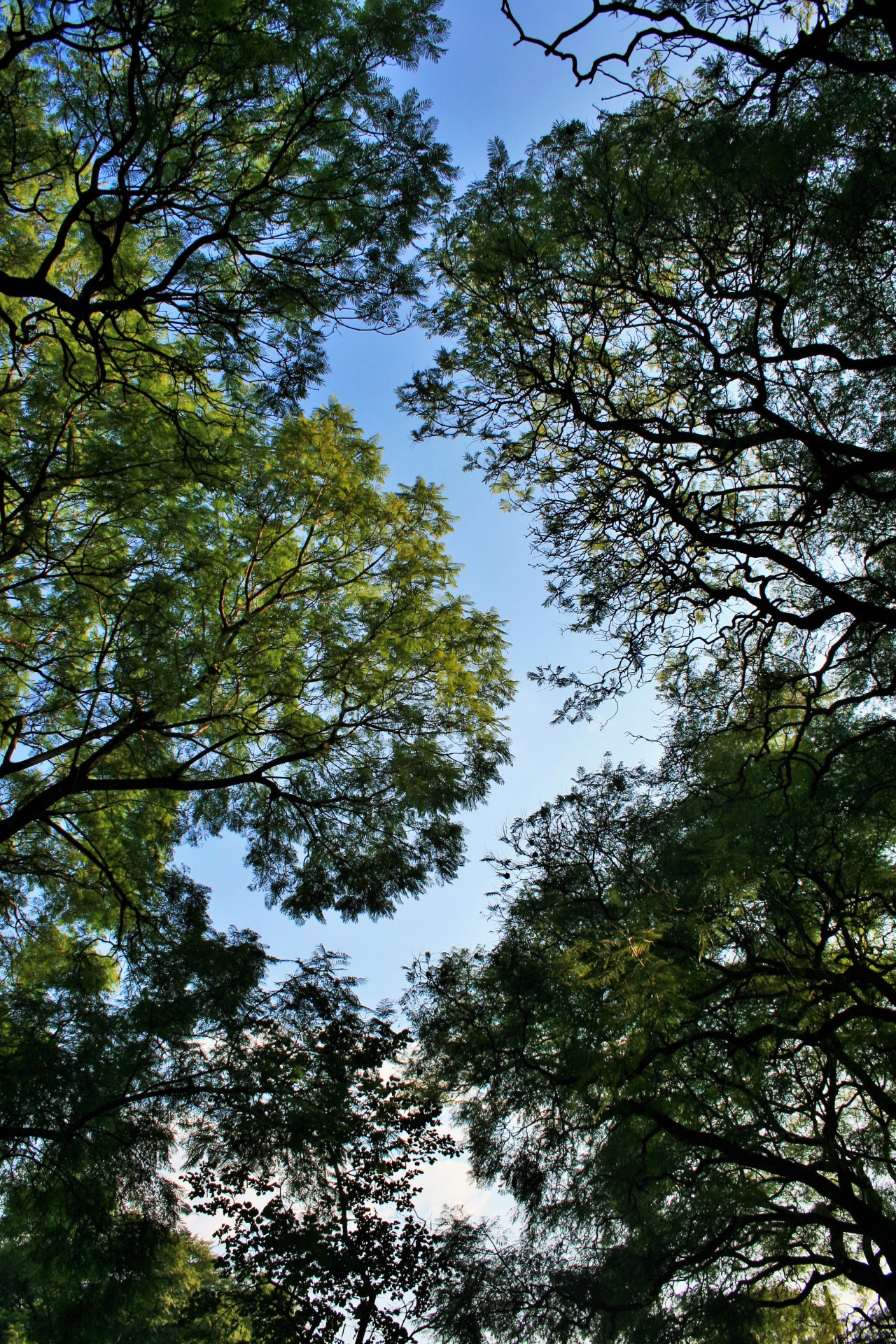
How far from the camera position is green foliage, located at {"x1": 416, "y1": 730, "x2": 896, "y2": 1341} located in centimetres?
579

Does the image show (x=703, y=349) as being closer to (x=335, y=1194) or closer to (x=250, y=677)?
(x=250, y=677)

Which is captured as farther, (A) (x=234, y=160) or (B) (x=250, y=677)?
(B) (x=250, y=677)

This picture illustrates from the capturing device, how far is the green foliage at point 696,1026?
19.0 ft

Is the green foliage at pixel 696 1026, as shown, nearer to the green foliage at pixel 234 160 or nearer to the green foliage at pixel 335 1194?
the green foliage at pixel 335 1194

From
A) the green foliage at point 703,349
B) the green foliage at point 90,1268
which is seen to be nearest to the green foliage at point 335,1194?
the green foliage at point 90,1268

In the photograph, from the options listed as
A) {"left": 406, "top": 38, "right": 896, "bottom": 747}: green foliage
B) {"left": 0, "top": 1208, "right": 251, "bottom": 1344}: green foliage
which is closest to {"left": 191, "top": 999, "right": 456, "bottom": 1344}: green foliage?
{"left": 0, "top": 1208, "right": 251, "bottom": 1344}: green foliage

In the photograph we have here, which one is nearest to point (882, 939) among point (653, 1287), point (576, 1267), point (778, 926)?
point (778, 926)

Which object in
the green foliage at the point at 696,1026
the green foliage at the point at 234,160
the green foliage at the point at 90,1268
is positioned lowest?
the green foliage at the point at 90,1268

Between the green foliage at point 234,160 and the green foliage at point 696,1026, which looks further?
the green foliage at point 696,1026

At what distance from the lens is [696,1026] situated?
6895mm

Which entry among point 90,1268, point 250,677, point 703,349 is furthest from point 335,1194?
point 703,349

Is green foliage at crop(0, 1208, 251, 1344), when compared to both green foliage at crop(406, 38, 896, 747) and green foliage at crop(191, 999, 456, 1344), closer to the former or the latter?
green foliage at crop(191, 999, 456, 1344)

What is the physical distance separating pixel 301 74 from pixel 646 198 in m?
2.21

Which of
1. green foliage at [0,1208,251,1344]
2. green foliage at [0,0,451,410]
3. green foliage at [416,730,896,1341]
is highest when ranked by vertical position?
green foliage at [0,0,451,410]
